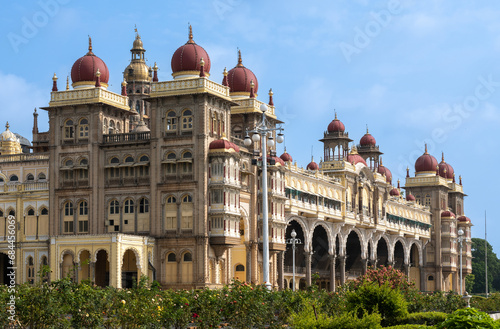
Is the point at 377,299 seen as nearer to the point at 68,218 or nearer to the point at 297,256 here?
the point at 68,218

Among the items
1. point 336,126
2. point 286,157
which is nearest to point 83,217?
point 286,157

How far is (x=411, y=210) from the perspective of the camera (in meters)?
123

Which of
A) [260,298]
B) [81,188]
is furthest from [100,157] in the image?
[260,298]

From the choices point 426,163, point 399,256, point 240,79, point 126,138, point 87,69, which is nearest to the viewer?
point 126,138

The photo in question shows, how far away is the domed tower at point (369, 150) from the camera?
131 m

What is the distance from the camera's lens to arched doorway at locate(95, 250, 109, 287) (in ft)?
231

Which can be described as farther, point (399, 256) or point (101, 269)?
point (399, 256)

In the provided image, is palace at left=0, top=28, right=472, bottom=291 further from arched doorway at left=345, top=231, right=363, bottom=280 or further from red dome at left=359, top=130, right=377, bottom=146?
red dome at left=359, top=130, right=377, bottom=146

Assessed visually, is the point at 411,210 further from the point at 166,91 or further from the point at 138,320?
the point at 138,320

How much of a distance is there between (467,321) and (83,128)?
54.2 meters

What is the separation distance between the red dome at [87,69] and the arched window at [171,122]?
7791 millimetres

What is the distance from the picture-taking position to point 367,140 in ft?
433

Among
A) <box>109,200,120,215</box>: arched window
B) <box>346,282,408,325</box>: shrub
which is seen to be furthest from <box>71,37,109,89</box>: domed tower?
<box>346,282,408,325</box>: shrub

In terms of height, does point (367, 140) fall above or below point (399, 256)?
above
